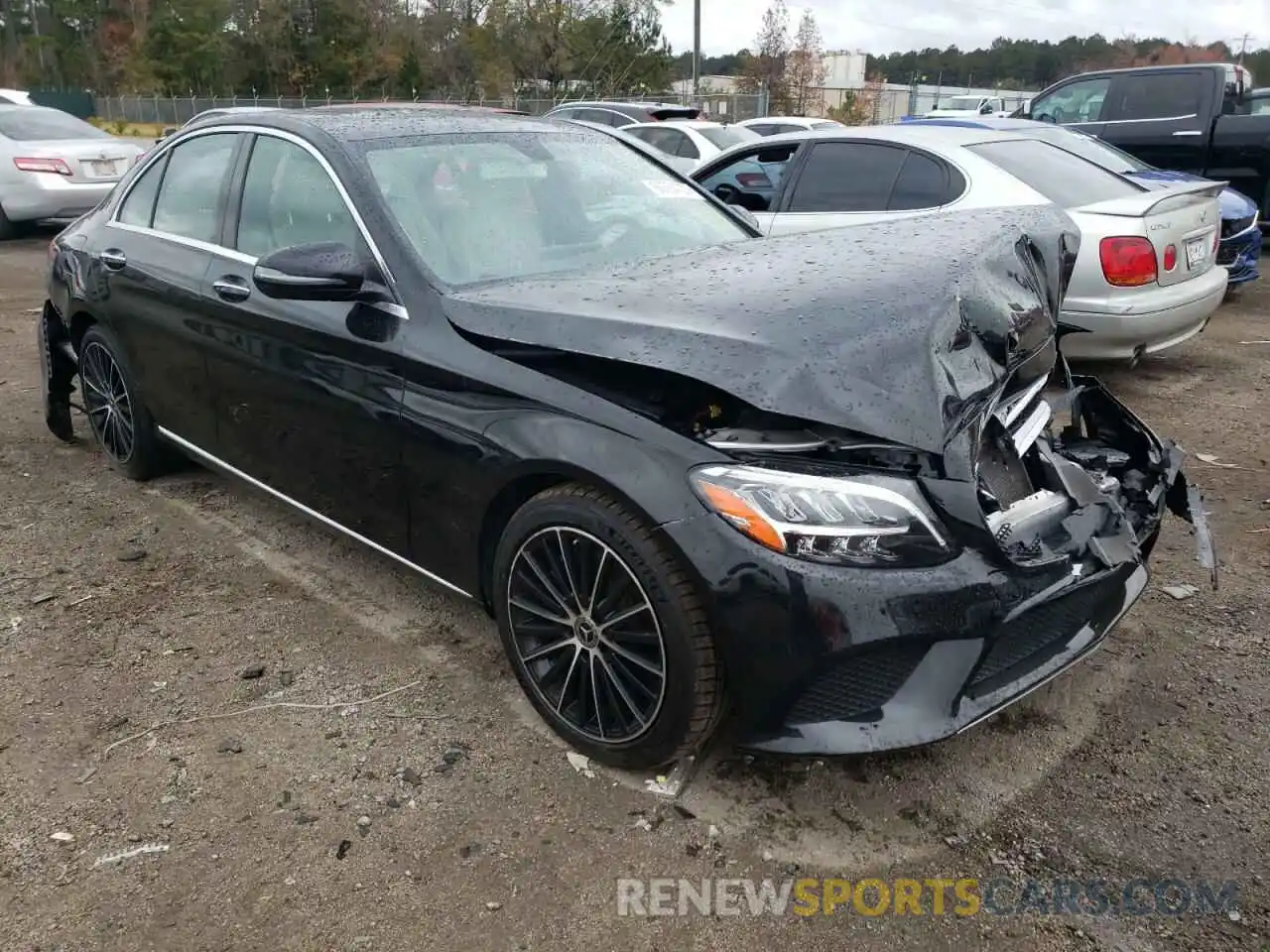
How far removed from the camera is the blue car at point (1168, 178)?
261 inches

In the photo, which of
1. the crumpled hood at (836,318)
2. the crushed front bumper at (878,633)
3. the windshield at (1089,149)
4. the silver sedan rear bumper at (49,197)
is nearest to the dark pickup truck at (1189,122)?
the windshield at (1089,149)

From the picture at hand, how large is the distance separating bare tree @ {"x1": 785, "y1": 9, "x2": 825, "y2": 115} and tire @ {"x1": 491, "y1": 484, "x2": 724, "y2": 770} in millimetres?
33803

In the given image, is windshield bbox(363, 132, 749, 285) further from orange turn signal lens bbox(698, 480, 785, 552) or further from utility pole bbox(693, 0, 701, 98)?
utility pole bbox(693, 0, 701, 98)

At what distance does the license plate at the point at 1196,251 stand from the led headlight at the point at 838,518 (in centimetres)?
436

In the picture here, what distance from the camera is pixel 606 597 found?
2475mm

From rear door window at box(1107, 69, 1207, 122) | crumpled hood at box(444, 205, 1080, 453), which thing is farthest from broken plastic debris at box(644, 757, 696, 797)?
rear door window at box(1107, 69, 1207, 122)

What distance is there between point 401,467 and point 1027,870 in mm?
1945

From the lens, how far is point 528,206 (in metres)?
3.28

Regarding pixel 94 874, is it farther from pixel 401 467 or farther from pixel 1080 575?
pixel 1080 575

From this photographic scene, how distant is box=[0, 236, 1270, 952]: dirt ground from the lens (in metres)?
2.19

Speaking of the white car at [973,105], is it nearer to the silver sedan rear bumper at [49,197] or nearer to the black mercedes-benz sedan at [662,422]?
the silver sedan rear bumper at [49,197]

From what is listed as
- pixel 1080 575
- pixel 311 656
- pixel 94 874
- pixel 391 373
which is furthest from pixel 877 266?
pixel 94 874

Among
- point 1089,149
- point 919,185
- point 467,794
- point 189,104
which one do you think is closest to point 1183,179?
point 1089,149

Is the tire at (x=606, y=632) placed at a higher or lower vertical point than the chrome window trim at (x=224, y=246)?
lower
